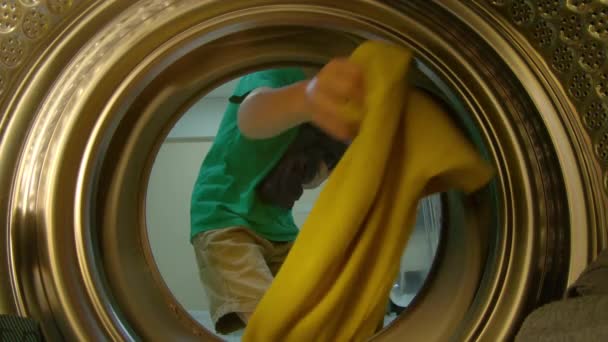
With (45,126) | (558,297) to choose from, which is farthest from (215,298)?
(558,297)

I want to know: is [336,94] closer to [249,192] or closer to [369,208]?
[369,208]

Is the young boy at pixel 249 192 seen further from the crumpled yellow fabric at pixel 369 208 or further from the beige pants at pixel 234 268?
the crumpled yellow fabric at pixel 369 208

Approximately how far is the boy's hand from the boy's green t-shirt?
0.11 metres

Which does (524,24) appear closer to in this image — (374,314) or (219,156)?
(374,314)

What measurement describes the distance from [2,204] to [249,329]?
242 mm

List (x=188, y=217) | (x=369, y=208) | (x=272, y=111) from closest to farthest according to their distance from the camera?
(x=369, y=208), (x=272, y=111), (x=188, y=217)

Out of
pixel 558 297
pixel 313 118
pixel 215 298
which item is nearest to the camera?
pixel 558 297

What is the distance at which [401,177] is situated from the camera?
19.5 inches

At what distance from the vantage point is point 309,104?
0.56m

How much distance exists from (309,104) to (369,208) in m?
0.13

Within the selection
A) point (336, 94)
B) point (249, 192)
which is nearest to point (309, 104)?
point (336, 94)

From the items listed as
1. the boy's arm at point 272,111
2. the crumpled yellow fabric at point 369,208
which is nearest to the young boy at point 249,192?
the boy's arm at point 272,111

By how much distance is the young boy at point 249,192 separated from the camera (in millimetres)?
636

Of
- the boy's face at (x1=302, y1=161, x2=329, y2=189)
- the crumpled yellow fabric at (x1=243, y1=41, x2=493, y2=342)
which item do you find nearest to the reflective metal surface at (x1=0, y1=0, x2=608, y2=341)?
the crumpled yellow fabric at (x1=243, y1=41, x2=493, y2=342)
